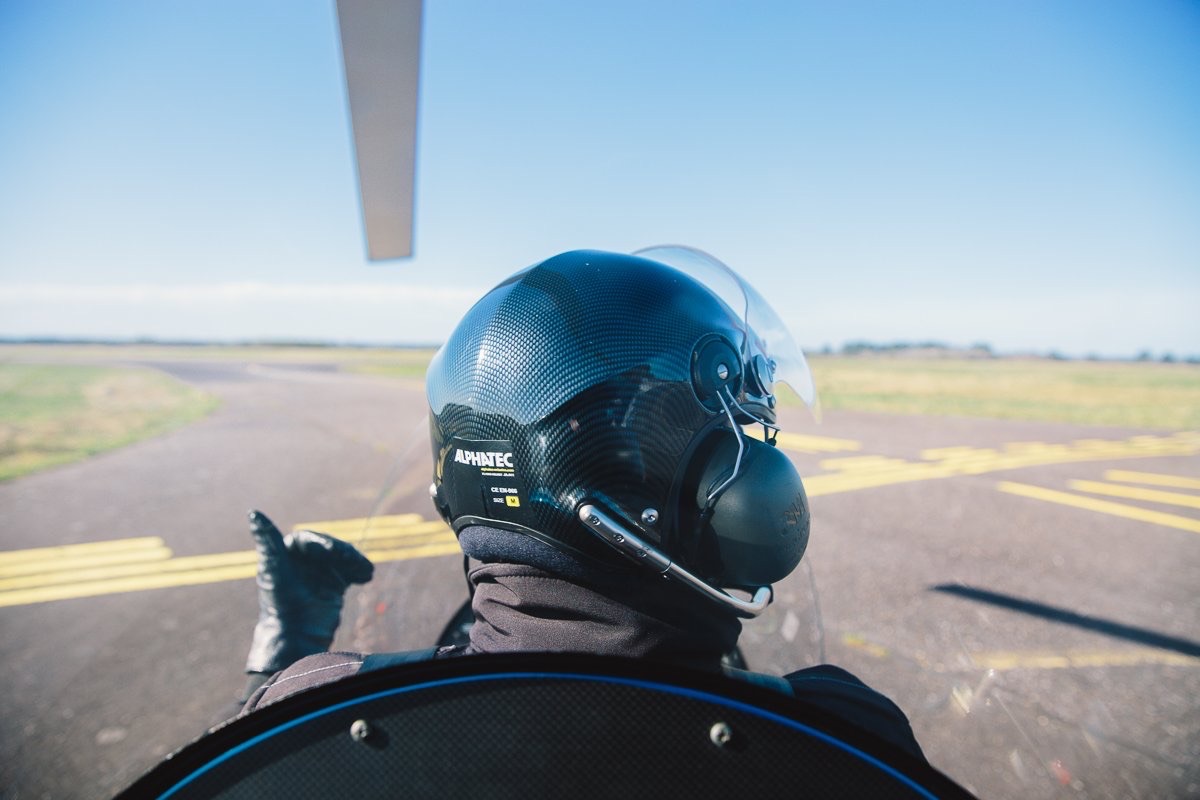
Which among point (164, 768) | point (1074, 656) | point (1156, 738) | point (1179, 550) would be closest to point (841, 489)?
point (1179, 550)

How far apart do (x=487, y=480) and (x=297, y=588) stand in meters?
0.79

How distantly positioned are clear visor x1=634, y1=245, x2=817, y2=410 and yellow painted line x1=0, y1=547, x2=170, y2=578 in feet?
18.4

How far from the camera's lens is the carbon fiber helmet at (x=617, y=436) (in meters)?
1.12

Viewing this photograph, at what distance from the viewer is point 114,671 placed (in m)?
3.51

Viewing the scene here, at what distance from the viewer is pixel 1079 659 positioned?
3.78m

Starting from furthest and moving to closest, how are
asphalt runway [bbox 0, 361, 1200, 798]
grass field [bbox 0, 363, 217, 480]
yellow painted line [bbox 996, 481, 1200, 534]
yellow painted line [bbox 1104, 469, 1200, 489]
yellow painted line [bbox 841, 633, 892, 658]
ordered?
1. grass field [bbox 0, 363, 217, 480]
2. yellow painted line [bbox 1104, 469, 1200, 489]
3. yellow painted line [bbox 996, 481, 1200, 534]
4. yellow painted line [bbox 841, 633, 892, 658]
5. asphalt runway [bbox 0, 361, 1200, 798]

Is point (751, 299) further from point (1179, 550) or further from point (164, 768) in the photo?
point (1179, 550)

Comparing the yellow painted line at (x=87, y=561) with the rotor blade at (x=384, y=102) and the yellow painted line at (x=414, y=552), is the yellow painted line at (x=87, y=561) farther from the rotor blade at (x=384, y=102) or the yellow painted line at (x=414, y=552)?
the rotor blade at (x=384, y=102)

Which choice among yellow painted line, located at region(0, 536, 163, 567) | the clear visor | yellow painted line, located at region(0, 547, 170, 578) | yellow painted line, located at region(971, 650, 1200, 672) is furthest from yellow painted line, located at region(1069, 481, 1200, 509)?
yellow painted line, located at region(0, 536, 163, 567)

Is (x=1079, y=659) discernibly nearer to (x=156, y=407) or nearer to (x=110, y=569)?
(x=110, y=569)

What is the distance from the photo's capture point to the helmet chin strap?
104 cm

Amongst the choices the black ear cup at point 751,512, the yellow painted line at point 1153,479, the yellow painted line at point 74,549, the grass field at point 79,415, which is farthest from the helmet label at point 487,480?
the yellow painted line at point 1153,479

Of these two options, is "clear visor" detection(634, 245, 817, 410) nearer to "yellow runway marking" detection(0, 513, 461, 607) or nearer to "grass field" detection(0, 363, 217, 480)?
"yellow runway marking" detection(0, 513, 461, 607)

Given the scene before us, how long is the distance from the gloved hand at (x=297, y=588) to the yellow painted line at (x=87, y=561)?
4.72 meters
